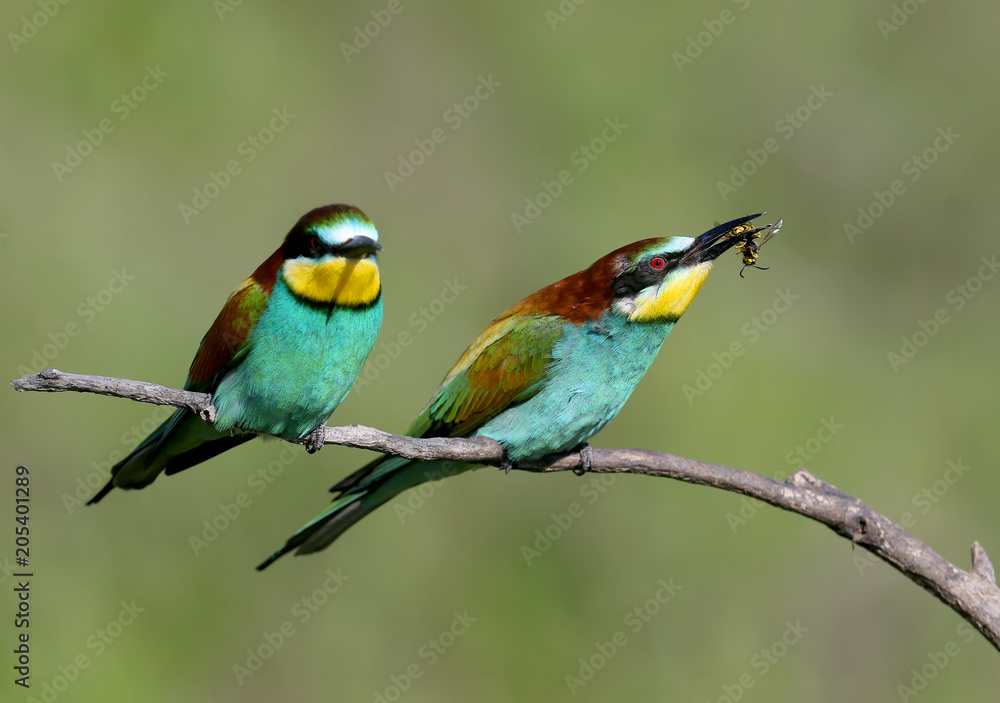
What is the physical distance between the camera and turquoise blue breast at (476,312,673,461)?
3.18m

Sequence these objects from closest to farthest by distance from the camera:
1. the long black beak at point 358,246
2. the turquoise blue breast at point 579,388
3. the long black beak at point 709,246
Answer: the long black beak at point 358,246
the long black beak at point 709,246
the turquoise blue breast at point 579,388

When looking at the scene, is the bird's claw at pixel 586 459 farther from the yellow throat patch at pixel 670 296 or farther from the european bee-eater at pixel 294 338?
the european bee-eater at pixel 294 338

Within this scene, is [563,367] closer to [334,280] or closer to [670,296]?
[670,296]

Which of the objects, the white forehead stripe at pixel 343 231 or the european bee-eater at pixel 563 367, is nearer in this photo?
the white forehead stripe at pixel 343 231

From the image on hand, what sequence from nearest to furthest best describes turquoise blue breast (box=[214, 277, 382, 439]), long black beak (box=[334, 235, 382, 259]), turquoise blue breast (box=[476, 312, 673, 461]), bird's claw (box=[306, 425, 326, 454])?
long black beak (box=[334, 235, 382, 259]), turquoise blue breast (box=[214, 277, 382, 439]), bird's claw (box=[306, 425, 326, 454]), turquoise blue breast (box=[476, 312, 673, 461])

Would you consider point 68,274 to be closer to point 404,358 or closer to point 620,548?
point 404,358

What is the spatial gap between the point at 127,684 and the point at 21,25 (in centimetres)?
377

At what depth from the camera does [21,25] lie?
5691mm

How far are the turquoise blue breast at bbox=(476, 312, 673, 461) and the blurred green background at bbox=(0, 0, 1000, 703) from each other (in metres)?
1.77

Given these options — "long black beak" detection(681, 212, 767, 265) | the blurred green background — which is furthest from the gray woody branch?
the blurred green background

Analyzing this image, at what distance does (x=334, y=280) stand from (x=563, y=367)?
0.90 metres

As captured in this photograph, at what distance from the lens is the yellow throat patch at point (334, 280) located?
2658 millimetres

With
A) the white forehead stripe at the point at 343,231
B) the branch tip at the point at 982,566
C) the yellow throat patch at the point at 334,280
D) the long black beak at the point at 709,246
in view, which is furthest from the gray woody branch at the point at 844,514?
the long black beak at the point at 709,246

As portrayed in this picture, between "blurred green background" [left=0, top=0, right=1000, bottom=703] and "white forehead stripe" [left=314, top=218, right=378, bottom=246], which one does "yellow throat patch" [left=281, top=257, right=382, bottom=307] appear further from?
"blurred green background" [left=0, top=0, right=1000, bottom=703]
